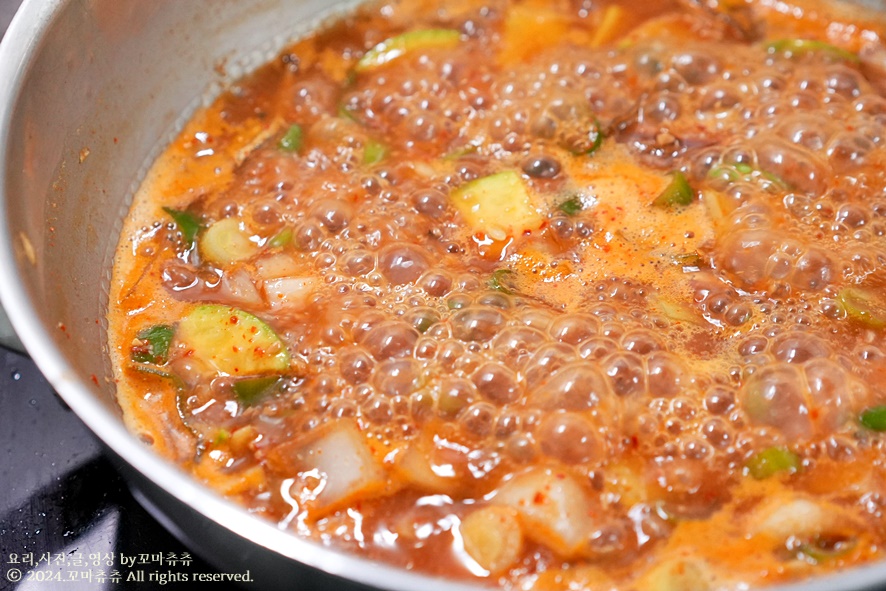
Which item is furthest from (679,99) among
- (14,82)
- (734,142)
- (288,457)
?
(14,82)

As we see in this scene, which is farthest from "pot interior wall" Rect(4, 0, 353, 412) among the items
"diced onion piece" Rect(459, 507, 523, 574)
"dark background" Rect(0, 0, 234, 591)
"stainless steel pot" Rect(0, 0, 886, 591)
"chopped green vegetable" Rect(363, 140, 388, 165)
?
"diced onion piece" Rect(459, 507, 523, 574)

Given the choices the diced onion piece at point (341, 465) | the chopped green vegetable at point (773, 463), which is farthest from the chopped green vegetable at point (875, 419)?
the diced onion piece at point (341, 465)

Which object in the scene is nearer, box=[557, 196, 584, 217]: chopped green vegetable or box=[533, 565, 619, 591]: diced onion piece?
box=[533, 565, 619, 591]: diced onion piece

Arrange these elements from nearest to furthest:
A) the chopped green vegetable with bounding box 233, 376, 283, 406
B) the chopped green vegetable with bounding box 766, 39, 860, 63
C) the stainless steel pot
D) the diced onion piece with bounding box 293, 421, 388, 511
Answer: the stainless steel pot
the diced onion piece with bounding box 293, 421, 388, 511
the chopped green vegetable with bounding box 233, 376, 283, 406
the chopped green vegetable with bounding box 766, 39, 860, 63

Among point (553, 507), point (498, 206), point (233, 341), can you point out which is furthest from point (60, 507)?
point (498, 206)

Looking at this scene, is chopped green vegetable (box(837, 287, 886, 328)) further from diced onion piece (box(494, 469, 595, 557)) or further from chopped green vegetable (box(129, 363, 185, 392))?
chopped green vegetable (box(129, 363, 185, 392))

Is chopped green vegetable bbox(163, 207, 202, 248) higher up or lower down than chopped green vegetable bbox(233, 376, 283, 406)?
higher up

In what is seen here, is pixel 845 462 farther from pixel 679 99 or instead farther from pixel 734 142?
pixel 679 99
